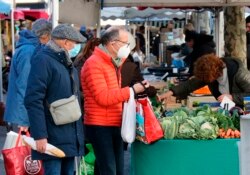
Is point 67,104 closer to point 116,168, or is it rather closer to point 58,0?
point 116,168

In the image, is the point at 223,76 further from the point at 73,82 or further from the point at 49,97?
the point at 49,97

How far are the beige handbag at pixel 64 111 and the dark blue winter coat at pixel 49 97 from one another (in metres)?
0.05

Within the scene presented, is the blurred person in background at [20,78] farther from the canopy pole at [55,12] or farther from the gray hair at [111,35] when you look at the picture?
the gray hair at [111,35]

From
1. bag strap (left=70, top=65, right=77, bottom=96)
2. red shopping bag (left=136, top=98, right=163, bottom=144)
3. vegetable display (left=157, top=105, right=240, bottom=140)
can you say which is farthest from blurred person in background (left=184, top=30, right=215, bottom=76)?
bag strap (left=70, top=65, right=77, bottom=96)

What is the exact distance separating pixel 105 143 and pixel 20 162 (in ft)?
2.88

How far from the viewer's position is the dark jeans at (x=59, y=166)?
518 centimetres

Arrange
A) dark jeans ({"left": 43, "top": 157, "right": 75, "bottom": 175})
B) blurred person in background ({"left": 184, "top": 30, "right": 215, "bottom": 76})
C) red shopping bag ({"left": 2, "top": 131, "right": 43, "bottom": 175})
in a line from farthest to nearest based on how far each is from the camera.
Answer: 1. blurred person in background ({"left": 184, "top": 30, "right": 215, "bottom": 76})
2. red shopping bag ({"left": 2, "top": 131, "right": 43, "bottom": 175})
3. dark jeans ({"left": 43, "top": 157, "right": 75, "bottom": 175})

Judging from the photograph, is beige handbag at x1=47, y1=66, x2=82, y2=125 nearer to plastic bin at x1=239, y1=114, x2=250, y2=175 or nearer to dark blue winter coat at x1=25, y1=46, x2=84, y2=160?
dark blue winter coat at x1=25, y1=46, x2=84, y2=160

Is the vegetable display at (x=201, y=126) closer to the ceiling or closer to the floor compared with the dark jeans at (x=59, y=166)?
closer to the ceiling

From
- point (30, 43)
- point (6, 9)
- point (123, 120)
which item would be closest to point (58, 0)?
point (30, 43)

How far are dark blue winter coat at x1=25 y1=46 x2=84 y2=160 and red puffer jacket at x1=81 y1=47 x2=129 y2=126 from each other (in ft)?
1.56

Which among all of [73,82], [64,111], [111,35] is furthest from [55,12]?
[64,111]

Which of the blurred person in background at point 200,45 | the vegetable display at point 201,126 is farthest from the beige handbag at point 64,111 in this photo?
the blurred person in background at point 200,45

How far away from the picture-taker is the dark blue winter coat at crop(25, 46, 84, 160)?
16.4 feet
